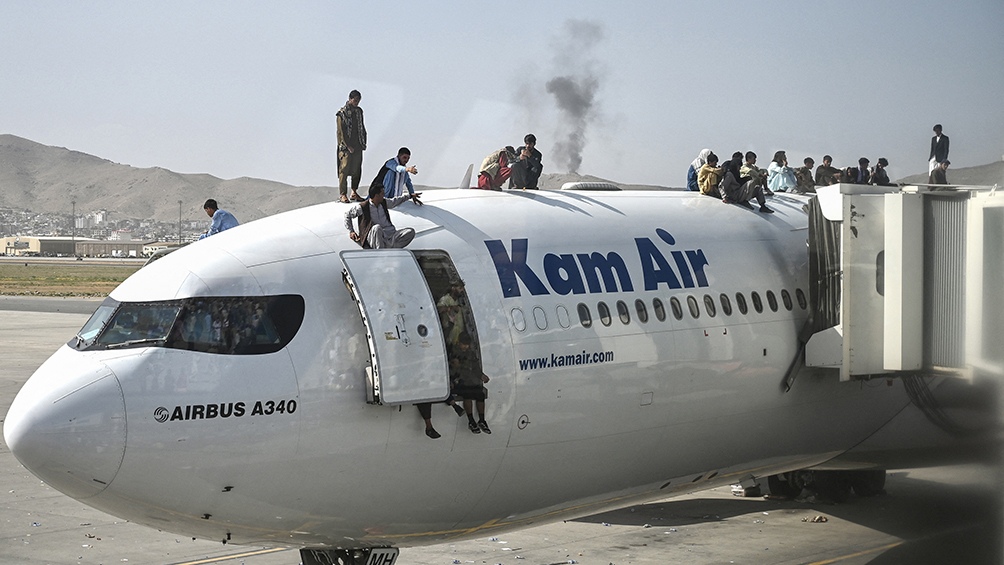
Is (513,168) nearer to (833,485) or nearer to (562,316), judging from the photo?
(562,316)

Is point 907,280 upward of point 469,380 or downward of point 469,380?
upward

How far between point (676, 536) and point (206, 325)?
33.7 ft

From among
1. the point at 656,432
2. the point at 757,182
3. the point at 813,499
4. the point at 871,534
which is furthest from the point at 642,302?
the point at 813,499

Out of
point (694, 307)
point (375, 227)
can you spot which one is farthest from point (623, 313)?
point (375, 227)

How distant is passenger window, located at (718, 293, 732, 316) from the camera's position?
1443 centimetres

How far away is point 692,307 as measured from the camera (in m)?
14.0

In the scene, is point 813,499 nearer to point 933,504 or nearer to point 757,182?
point 933,504

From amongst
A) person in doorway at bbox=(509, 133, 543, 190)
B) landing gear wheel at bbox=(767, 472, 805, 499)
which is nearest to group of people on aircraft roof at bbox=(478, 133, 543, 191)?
person in doorway at bbox=(509, 133, 543, 190)

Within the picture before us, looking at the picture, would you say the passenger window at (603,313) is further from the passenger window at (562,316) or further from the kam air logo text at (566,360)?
the passenger window at (562,316)

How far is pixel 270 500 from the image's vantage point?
10883 mm

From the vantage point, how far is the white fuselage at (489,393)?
34.5 ft

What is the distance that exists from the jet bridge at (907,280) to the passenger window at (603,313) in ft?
10.6

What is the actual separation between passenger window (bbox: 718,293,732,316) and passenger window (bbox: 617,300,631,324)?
1712 mm

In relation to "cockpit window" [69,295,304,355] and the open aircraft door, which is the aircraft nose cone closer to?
"cockpit window" [69,295,304,355]
